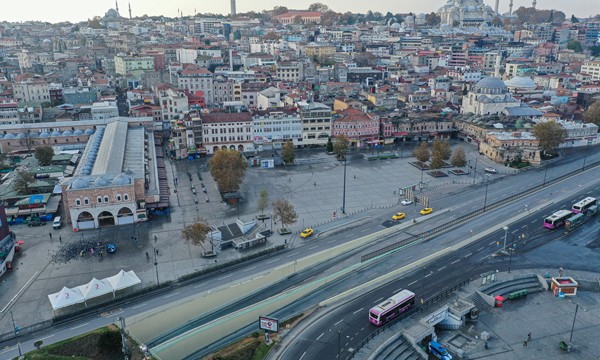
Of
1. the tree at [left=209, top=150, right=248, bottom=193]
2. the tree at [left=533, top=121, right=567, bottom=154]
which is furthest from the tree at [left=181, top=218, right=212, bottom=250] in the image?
the tree at [left=533, top=121, right=567, bottom=154]

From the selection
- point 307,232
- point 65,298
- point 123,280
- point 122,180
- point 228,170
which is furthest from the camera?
point 228,170

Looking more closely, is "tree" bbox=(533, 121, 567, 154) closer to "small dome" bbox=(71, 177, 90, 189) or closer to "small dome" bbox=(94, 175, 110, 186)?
"small dome" bbox=(94, 175, 110, 186)

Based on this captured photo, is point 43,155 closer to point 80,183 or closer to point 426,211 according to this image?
point 80,183

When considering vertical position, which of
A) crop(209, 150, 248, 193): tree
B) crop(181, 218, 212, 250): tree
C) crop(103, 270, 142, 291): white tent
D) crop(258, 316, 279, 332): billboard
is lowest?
crop(103, 270, 142, 291): white tent

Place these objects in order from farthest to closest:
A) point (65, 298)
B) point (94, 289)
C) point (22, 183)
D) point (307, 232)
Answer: point (22, 183)
point (307, 232)
point (94, 289)
point (65, 298)

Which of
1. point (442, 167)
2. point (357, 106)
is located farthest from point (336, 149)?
point (357, 106)

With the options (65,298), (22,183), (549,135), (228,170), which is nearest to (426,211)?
(228,170)

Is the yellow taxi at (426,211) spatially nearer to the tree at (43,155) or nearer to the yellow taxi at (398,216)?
→ the yellow taxi at (398,216)

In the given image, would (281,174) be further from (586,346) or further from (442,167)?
(586,346)
